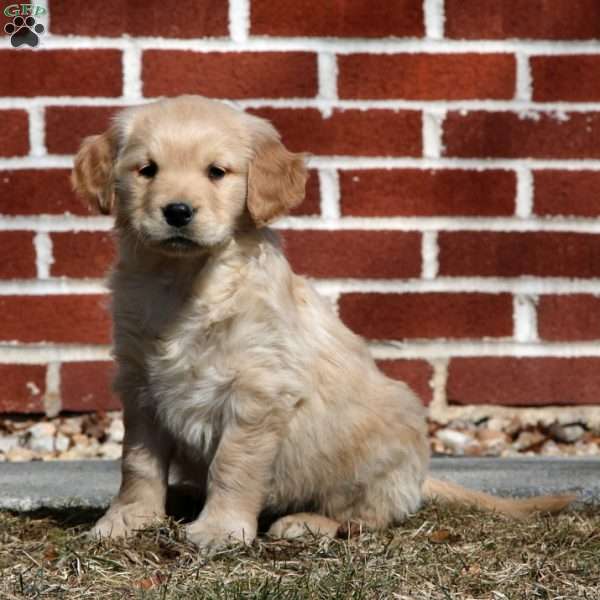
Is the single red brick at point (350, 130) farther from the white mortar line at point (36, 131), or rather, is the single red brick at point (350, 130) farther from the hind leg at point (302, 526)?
the hind leg at point (302, 526)

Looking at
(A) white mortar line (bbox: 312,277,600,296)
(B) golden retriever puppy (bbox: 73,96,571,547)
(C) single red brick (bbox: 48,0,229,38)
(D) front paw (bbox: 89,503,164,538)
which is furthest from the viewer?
(A) white mortar line (bbox: 312,277,600,296)

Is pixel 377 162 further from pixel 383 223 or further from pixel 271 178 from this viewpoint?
pixel 271 178

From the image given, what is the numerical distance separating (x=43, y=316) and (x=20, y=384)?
0.30 m

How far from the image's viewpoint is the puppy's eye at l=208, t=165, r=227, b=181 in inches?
142

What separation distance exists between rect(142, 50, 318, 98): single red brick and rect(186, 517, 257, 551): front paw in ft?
6.82

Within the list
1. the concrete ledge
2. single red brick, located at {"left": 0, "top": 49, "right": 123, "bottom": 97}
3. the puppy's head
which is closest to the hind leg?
the concrete ledge

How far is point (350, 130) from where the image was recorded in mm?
5055

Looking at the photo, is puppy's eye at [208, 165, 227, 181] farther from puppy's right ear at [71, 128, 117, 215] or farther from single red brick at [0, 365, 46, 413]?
single red brick at [0, 365, 46, 413]

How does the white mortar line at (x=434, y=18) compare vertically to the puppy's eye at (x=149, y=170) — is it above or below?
above

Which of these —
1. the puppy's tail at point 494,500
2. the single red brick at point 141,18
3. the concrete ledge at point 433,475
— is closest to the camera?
the puppy's tail at point 494,500

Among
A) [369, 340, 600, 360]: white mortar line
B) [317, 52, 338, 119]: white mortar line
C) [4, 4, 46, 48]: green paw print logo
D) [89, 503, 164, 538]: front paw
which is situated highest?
[4, 4, 46, 48]: green paw print logo

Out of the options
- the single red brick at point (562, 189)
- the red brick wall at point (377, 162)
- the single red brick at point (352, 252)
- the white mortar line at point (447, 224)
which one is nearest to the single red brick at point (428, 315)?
the red brick wall at point (377, 162)

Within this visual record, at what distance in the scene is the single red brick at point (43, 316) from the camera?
506cm

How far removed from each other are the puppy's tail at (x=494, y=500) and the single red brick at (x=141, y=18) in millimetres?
2080
